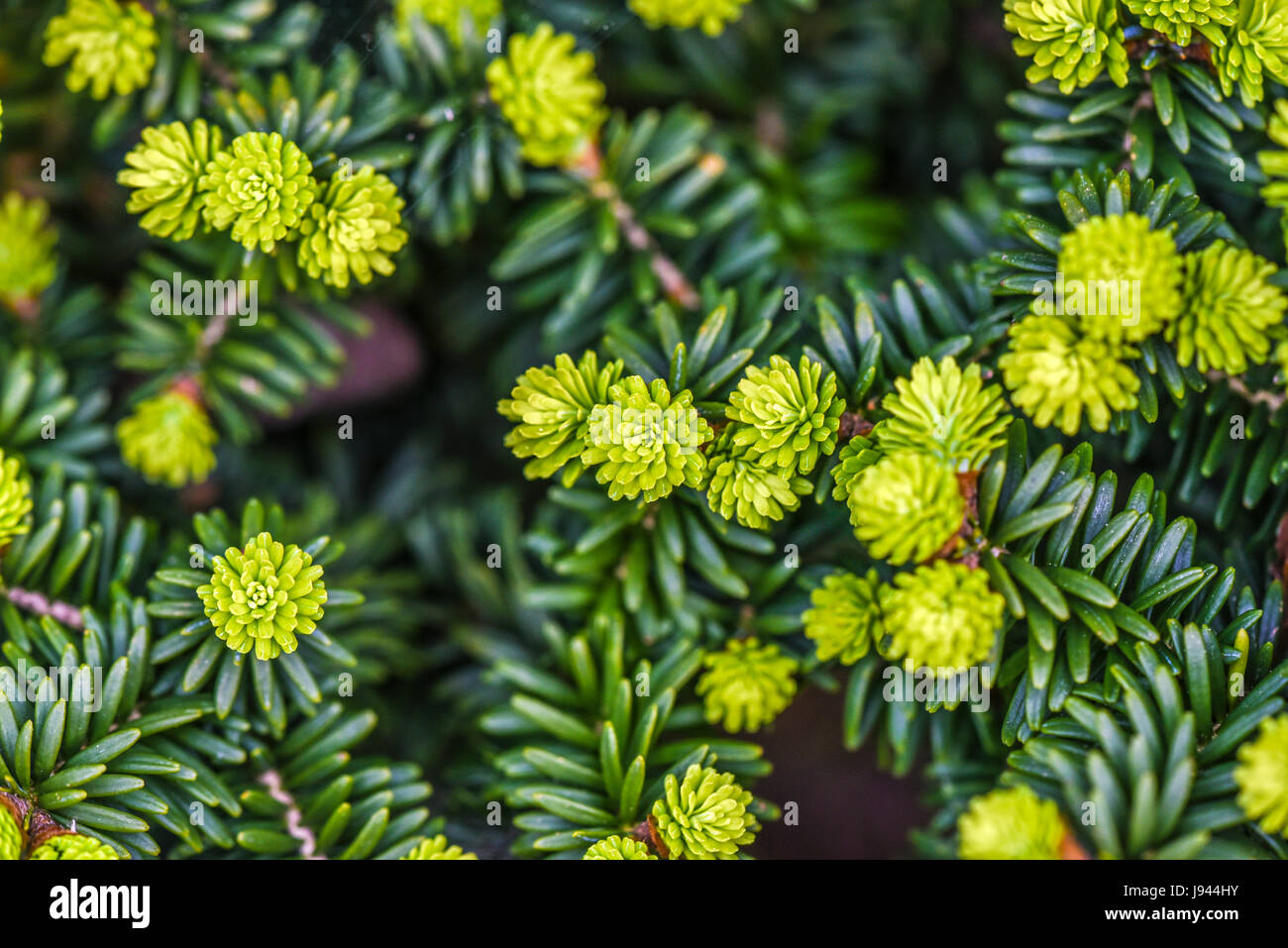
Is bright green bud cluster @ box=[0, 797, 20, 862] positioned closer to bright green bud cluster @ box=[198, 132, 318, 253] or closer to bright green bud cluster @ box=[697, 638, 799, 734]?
bright green bud cluster @ box=[198, 132, 318, 253]

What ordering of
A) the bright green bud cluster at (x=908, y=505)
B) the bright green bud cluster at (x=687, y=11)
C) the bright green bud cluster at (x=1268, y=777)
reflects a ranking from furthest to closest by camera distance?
the bright green bud cluster at (x=687, y=11) → the bright green bud cluster at (x=908, y=505) → the bright green bud cluster at (x=1268, y=777)

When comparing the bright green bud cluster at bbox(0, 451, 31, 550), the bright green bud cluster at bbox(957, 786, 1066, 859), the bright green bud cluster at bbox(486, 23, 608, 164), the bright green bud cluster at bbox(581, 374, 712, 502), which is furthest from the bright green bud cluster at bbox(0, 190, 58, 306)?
the bright green bud cluster at bbox(957, 786, 1066, 859)

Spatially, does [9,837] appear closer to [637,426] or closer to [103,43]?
[637,426]

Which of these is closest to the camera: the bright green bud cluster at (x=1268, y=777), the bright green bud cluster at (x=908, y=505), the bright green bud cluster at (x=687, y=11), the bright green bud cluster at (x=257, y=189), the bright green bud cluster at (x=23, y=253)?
the bright green bud cluster at (x=1268, y=777)

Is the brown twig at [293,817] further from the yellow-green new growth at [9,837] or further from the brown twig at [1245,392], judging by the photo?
the brown twig at [1245,392]

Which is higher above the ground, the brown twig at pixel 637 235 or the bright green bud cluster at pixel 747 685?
the brown twig at pixel 637 235

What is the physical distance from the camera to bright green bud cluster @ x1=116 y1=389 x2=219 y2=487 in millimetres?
1878

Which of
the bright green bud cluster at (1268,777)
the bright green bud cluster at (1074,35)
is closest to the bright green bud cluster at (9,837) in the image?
the bright green bud cluster at (1268,777)

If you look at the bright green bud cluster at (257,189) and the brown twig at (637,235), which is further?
the brown twig at (637,235)

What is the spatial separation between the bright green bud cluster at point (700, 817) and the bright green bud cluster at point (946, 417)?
59 cm

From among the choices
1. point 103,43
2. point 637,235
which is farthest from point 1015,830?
point 103,43

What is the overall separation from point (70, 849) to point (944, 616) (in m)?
1.32

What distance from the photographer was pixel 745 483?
148 centimetres

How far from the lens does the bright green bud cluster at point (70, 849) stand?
1.41m
